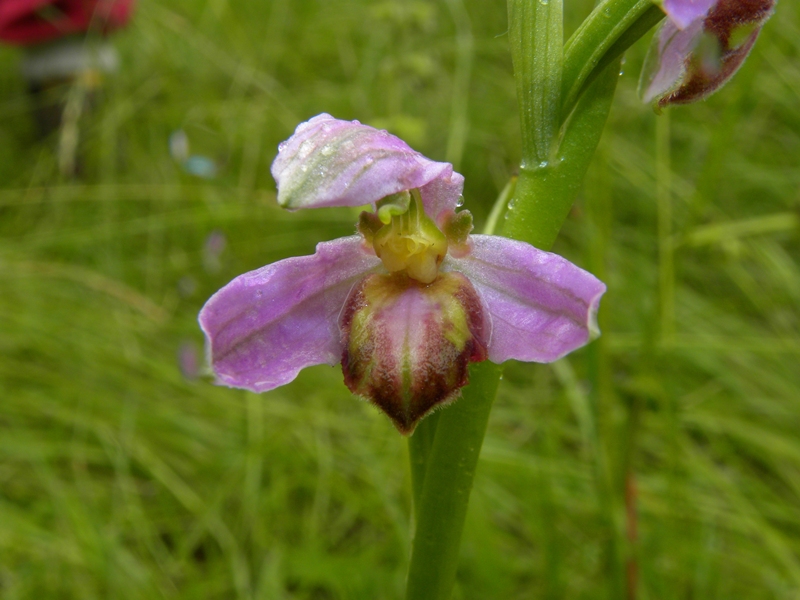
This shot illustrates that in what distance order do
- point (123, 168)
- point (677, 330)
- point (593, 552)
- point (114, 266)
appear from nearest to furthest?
point (593, 552)
point (677, 330)
point (114, 266)
point (123, 168)

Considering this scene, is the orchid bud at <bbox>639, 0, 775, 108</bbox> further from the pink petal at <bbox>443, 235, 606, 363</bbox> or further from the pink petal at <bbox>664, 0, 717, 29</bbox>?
the pink petal at <bbox>443, 235, 606, 363</bbox>

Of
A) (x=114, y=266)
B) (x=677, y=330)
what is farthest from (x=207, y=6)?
(x=677, y=330)

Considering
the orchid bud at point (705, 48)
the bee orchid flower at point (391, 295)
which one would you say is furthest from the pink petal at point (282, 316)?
the orchid bud at point (705, 48)

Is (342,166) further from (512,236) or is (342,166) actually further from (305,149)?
(512,236)

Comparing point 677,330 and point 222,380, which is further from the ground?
point 222,380

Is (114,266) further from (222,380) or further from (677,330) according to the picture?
(222,380)

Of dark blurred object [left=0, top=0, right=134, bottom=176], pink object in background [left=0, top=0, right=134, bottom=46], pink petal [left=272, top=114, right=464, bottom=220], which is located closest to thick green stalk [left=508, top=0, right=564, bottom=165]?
pink petal [left=272, top=114, right=464, bottom=220]

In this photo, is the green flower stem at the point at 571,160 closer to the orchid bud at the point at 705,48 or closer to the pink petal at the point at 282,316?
the orchid bud at the point at 705,48
